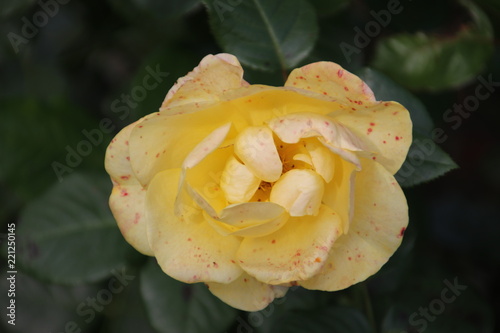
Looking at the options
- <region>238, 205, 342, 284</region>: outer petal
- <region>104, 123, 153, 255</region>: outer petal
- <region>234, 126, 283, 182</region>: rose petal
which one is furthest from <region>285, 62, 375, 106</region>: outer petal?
<region>104, 123, 153, 255</region>: outer petal

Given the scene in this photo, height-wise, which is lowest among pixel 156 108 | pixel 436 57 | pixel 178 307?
pixel 178 307

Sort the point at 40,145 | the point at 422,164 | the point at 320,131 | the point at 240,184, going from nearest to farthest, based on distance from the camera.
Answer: the point at 320,131 < the point at 240,184 < the point at 422,164 < the point at 40,145

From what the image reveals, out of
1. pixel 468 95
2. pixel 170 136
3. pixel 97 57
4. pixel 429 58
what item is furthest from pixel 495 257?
pixel 97 57

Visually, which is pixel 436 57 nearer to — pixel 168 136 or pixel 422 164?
pixel 422 164

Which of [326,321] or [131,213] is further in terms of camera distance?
[326,321]

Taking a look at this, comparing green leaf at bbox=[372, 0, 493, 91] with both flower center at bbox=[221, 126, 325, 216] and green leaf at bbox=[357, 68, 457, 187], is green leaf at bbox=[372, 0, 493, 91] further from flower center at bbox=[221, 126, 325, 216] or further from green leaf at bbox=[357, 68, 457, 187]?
flower center at bbox=[221, 126, 325, 216]

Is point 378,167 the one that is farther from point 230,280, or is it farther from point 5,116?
point 5,116

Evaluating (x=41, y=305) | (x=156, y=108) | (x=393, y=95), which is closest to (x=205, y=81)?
(x=393, y=95)
